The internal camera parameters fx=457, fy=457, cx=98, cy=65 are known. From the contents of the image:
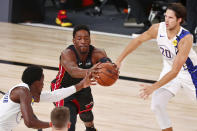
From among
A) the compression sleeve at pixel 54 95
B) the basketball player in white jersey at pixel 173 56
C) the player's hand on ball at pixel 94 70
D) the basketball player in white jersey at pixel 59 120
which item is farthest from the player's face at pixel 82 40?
the basketball player in white jersey at pixel 59 120

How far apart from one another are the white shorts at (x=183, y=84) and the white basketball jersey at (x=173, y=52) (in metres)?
0.01

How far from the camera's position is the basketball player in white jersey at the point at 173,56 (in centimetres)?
442

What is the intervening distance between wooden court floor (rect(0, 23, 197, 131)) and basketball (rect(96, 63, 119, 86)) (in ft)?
3.87

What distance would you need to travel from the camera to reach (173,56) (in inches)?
181

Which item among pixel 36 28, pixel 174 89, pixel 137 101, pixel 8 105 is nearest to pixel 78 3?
pixel 36 28

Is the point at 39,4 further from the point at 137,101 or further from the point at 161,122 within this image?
the point at 161,122

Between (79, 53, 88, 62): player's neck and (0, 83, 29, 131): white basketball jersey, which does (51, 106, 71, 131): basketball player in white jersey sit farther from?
(79, 53, 88, 62): player's neck

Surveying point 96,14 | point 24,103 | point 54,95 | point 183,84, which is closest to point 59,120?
point 24,103

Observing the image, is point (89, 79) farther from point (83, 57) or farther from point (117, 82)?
point (117, 82)

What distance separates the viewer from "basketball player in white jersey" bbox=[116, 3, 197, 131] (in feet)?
14.5

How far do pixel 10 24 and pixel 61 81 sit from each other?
7.02m

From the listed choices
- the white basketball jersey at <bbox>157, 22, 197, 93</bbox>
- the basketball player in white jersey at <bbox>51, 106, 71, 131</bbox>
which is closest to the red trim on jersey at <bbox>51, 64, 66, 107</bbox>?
the white basketball jersey at <bbox>157, 22, 197, 93</bbox>

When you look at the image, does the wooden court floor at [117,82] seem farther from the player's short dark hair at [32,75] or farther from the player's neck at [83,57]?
the player's short dark hair at [32,75]

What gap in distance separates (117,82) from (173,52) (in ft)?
8.75
